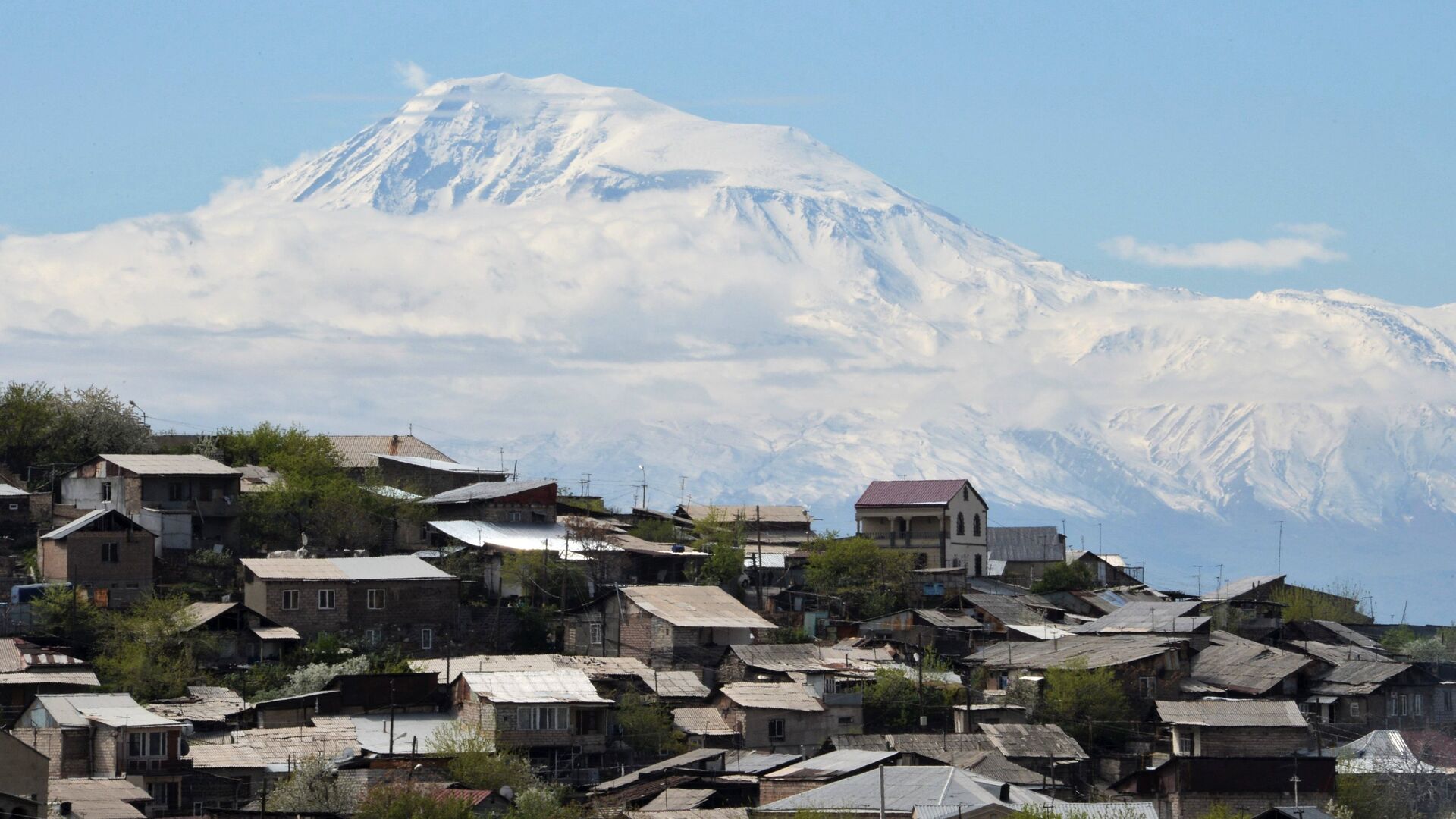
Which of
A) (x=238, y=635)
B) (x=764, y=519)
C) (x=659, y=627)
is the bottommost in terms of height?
(x=238, y=635)

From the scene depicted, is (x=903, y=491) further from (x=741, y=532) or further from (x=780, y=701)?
(x=780, y=701)

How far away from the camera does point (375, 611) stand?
70.0 metres

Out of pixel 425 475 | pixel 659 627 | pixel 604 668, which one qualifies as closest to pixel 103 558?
pixel 604 668

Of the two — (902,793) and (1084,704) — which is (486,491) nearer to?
(1084,704)

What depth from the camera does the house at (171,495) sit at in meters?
76.4

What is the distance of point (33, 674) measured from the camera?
193 ft

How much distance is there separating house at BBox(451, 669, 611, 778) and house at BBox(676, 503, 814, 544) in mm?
34703

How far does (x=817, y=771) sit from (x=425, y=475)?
130 ft

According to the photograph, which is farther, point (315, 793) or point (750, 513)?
point (750, 513)

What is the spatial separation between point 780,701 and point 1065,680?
31.1 feet

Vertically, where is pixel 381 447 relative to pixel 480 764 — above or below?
above

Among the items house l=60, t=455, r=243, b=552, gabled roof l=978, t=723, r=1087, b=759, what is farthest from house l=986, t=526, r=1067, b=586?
house l=60, t=455, r=243, b=552

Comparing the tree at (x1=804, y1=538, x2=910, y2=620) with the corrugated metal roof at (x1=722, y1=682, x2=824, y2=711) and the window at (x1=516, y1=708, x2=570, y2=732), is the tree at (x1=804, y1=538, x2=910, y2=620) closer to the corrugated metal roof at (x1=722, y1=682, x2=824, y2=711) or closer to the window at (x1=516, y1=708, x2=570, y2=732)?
the corrugated metal roof at (x1=722, y1=682, x2=824, y2=711)

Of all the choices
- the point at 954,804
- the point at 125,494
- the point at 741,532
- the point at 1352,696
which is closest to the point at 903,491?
the point at 741,532
